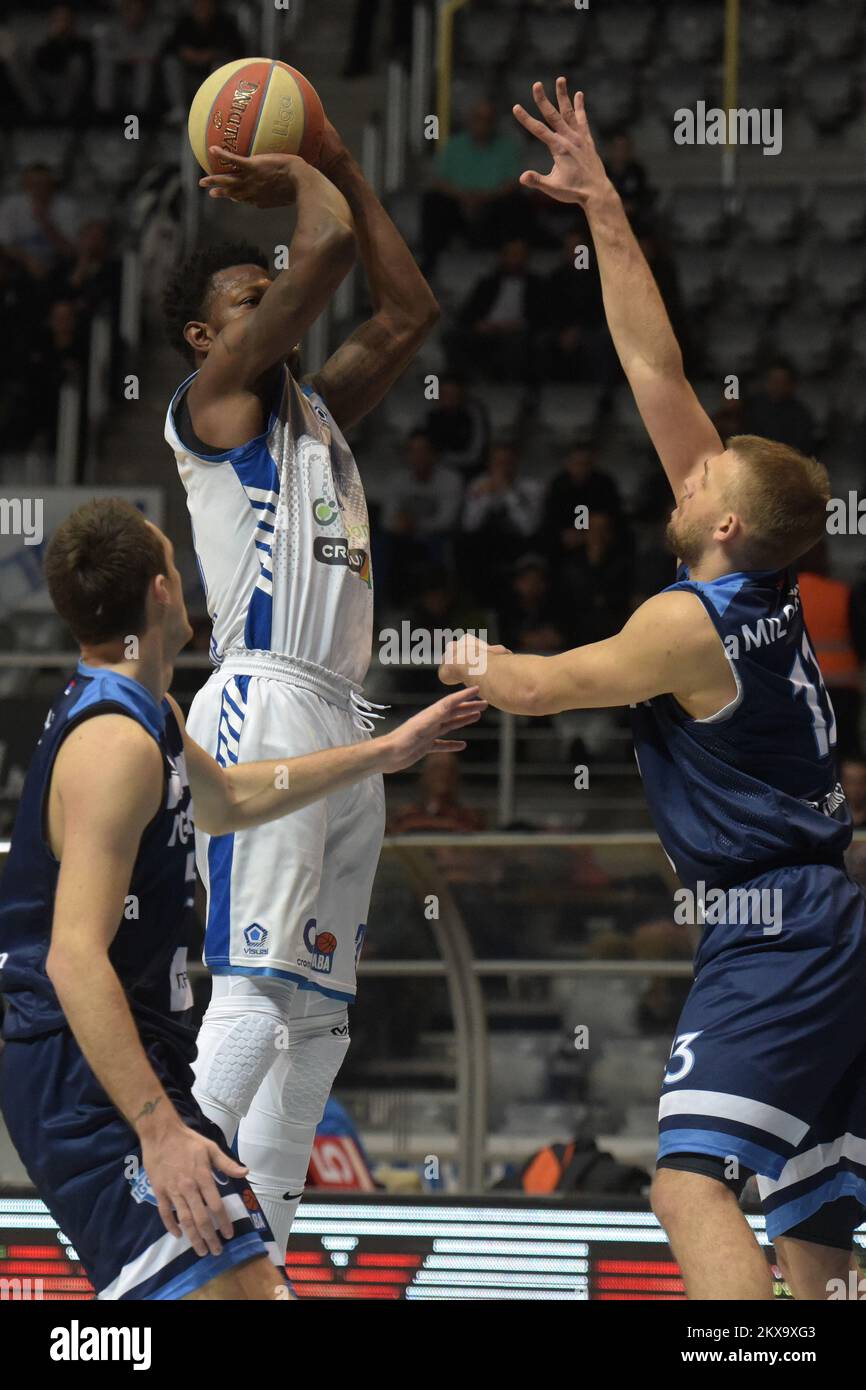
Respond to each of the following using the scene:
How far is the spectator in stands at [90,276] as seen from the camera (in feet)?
Answer: 36.9

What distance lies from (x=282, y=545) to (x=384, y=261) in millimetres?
883

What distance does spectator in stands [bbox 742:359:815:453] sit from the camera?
10359 millimetres

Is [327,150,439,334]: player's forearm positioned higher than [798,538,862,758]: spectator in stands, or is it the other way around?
[798,538,862,758]: spectator in stands

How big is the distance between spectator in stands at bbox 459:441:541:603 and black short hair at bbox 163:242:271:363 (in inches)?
218

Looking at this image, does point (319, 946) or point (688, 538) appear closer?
point (688, 538)

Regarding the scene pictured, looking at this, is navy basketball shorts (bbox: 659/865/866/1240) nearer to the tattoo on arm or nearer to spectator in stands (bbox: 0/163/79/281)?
the tattoo on arm

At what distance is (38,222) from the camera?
12.1 meters

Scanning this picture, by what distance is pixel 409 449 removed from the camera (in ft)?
35.6

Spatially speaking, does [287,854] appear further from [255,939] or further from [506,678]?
[506,678]

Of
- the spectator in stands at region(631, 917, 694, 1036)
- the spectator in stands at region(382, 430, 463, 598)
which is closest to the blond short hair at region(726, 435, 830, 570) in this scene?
the spectator in stands at region(631, 917, 694, 1036)

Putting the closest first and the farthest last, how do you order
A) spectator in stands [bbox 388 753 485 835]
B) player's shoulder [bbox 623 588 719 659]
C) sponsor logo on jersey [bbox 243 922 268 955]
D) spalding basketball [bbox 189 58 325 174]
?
player's shoulder [bbox 623 588 719 659], sponsor logo on jersey [bbox 243 922 268 955], spalding basketball [bbox 189 58 325 174], spectator in stands [bbox 388 753 485 835]

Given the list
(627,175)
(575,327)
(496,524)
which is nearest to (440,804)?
(496,524)
